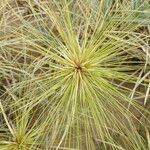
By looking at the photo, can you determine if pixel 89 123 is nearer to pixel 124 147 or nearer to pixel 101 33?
pixel 124 147

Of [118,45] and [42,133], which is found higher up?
[118,45]

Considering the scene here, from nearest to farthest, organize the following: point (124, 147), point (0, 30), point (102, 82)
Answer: point (102, 82)
point (124, 147)
point (0, 30)

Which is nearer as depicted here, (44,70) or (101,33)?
(101,33)

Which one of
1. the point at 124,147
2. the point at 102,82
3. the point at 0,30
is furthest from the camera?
the point at 0,30

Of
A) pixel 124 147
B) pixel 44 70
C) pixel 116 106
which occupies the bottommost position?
pixel 124 147

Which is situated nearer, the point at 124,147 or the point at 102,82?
the point at 102,82

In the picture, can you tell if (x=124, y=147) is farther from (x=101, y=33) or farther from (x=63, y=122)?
(x=101, y=33)

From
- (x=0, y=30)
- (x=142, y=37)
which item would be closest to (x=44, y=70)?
(x=0, y=30)
